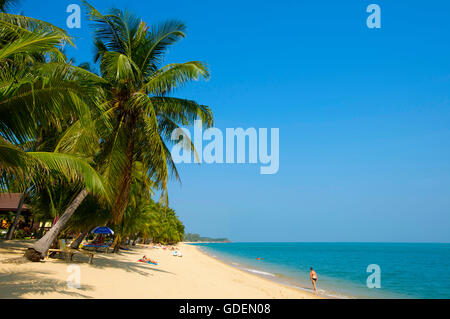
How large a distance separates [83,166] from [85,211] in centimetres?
841

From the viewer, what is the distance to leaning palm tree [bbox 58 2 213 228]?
10.5m

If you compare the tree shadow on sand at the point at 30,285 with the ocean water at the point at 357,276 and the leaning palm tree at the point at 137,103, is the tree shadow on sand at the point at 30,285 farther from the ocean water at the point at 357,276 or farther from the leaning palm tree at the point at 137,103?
the ocean water at the point at 357,276

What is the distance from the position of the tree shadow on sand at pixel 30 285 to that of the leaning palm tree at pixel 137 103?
3596 mm

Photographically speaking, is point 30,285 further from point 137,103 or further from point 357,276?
point 357,276

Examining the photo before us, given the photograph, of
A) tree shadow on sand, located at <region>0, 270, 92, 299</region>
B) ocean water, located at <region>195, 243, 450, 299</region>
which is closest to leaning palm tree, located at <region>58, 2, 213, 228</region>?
tree shadow on sand, located at <region>0, 270, 92, 299</region>

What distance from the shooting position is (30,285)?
6.55 m

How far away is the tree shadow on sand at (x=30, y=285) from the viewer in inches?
229

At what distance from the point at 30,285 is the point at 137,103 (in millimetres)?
6525

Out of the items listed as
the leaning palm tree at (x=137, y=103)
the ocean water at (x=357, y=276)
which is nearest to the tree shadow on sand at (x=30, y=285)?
the leaning palm tree at (x=137, y=103)

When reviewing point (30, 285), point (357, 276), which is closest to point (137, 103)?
point (30, 285)

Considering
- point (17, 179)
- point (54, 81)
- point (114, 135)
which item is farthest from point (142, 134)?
point (54, 81)

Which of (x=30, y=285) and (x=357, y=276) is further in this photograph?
(x=357, y=276)
